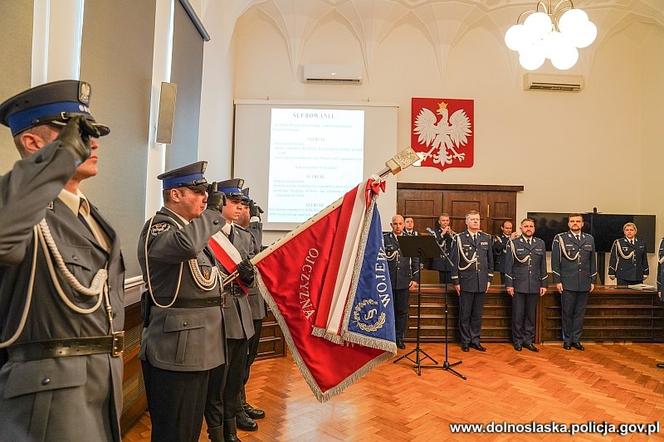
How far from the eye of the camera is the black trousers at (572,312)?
5.37m

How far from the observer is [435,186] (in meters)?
7.42

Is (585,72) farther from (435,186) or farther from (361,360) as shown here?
(361,360)

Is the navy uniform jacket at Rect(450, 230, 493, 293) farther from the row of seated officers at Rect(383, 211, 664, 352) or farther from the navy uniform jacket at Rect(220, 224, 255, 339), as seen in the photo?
the navy uniform jacket at Rect(220, 224, 255, 339)

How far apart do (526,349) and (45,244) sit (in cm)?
537

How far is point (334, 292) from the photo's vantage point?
2.04 metres

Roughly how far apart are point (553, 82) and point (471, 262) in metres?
4.23

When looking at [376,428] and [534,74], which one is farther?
[534,74]

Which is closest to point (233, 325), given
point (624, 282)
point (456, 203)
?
point (456, 203)

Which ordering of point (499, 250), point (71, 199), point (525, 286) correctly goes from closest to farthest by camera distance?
point (71, 199) < point (525, 286) < point (499, 250)

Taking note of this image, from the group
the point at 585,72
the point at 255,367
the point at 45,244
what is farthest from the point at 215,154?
the point at 585,72

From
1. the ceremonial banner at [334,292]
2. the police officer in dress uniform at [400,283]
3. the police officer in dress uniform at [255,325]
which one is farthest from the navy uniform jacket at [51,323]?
the police officer in dress uniform at [400,283]

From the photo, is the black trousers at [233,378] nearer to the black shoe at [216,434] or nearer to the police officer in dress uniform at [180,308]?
the black shoe at [216,434]

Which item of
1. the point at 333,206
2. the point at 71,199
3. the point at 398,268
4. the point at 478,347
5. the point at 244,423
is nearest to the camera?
the point at 71,199

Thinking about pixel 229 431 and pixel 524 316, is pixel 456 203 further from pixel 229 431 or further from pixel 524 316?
pixel 229 431
